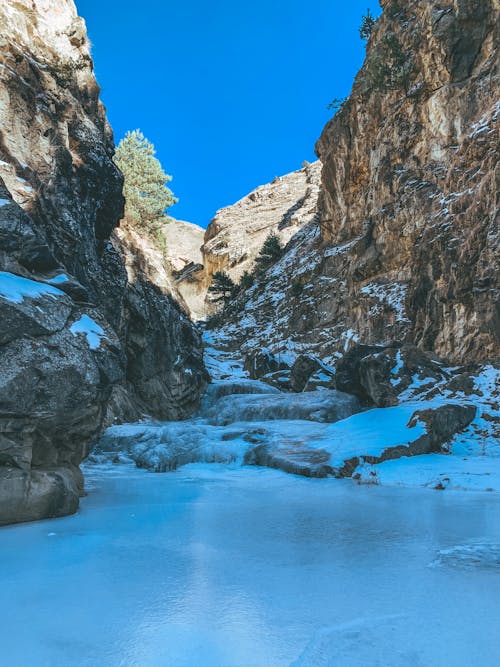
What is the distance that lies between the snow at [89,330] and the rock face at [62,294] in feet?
0.07

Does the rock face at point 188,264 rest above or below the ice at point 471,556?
above

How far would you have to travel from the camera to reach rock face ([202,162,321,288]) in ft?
192

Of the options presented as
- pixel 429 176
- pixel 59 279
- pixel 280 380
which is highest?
pixel 429 176

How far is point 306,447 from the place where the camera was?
39.3 feet

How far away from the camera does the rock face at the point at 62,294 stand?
19.1 feet

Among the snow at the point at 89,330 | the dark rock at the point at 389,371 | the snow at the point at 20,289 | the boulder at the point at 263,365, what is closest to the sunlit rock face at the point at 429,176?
the dark rock at the point at 389,371

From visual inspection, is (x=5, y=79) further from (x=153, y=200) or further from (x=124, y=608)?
(x=153, y=200)

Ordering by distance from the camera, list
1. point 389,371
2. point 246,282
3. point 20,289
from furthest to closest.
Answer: point 246,282 < point 389,371 < point 20,289

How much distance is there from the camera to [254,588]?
3334 millimetres

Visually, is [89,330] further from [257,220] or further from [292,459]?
[257,220]

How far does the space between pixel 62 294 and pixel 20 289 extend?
3.10ft

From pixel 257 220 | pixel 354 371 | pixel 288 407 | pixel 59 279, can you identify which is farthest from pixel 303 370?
pixel 257 220

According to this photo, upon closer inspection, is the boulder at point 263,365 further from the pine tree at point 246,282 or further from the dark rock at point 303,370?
the pine tree at point 246,282

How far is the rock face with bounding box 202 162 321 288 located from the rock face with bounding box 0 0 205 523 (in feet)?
107
